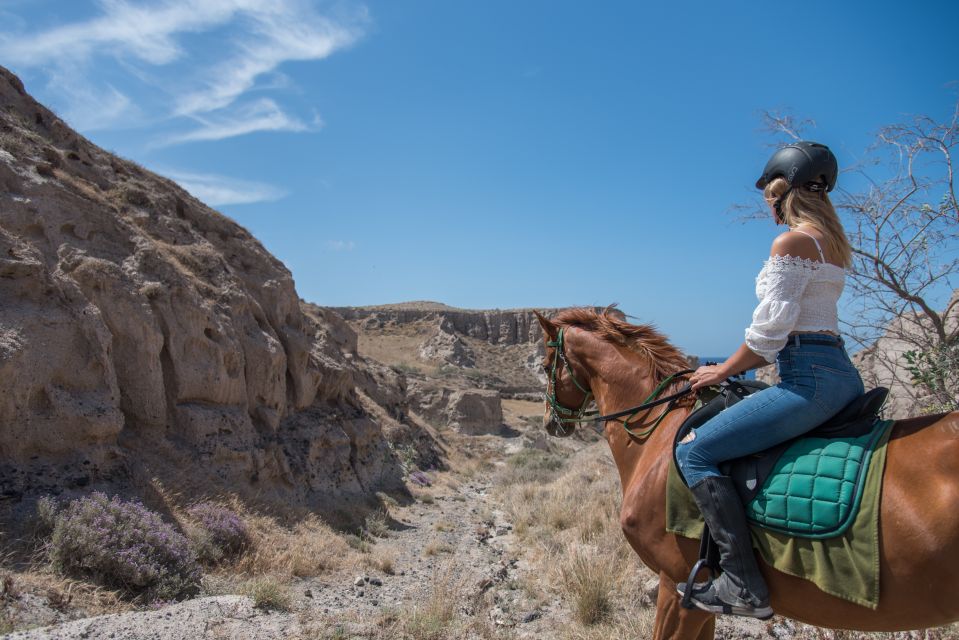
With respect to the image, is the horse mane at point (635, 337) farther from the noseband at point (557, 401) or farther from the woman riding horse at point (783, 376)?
the woman riding horse at point (783, 376)

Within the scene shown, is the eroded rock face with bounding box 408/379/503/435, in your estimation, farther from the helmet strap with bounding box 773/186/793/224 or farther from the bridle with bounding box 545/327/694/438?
the helmet strap with bounding box 773/186/793/224

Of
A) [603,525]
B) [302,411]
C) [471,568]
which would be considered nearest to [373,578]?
[471,568]

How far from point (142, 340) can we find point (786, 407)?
8.84 metres

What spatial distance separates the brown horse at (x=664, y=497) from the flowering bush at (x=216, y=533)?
5.03 meters

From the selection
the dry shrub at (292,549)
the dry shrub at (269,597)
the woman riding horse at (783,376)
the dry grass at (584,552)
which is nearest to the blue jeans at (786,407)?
the woman riding horse at (783,376)

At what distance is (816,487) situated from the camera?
2.80 m

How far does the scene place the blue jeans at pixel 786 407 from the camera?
2945 millimetres

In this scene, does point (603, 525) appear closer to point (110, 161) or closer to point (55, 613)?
point (55, 613)

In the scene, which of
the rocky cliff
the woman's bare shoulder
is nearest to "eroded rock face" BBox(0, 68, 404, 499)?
the woman's bare shoulder

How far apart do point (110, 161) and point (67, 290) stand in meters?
5.41

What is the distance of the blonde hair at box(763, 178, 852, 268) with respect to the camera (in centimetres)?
314

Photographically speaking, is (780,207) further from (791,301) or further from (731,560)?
(731,560)

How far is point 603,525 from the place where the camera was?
8.89 metres

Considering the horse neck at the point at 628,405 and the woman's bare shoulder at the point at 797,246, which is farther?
the horse neck at the point at 628,405
